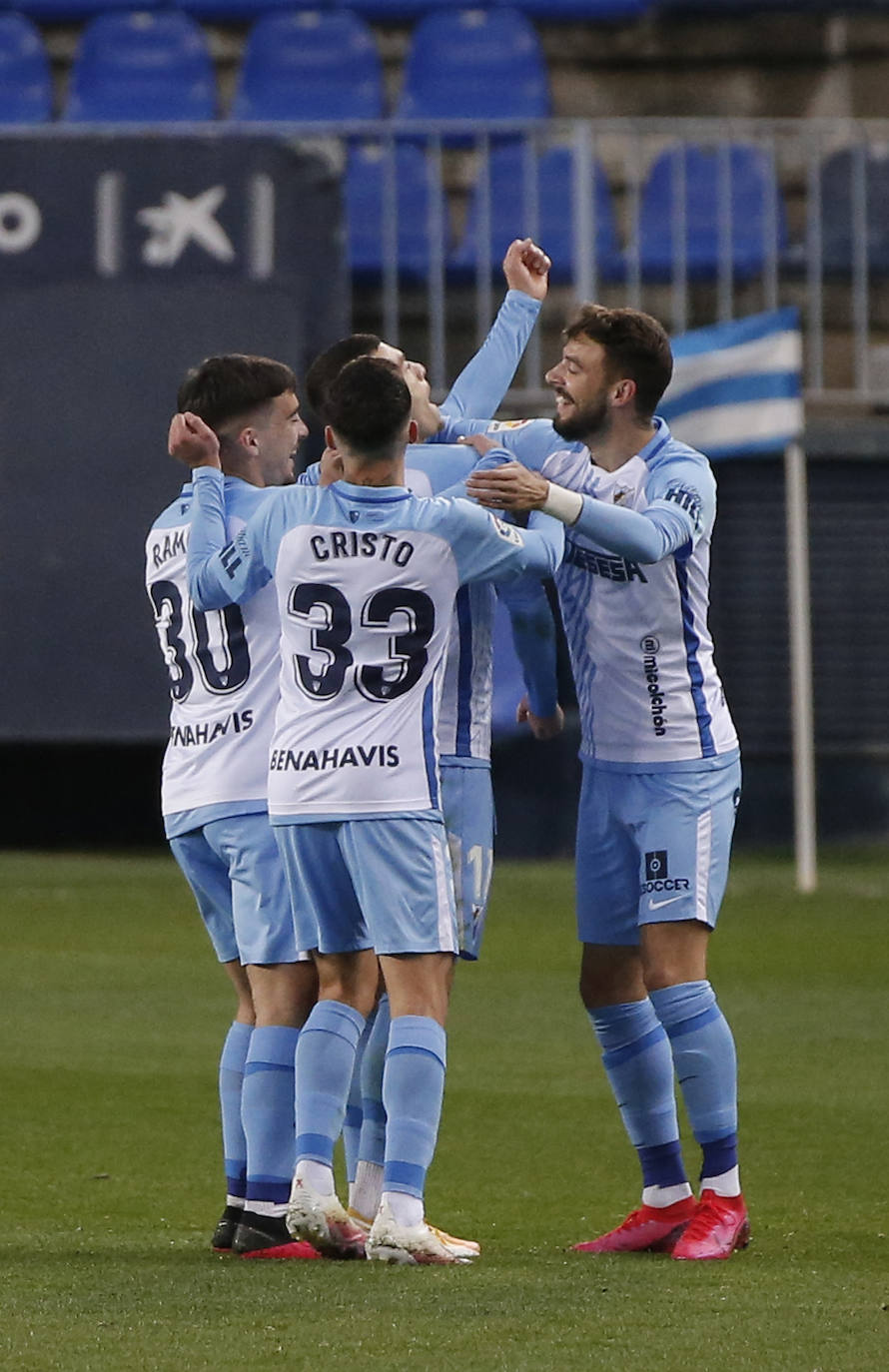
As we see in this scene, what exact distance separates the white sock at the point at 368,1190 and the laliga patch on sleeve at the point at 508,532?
141cm

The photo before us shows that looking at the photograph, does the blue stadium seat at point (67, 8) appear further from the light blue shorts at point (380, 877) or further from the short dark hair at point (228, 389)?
the light blue shorts at point (380, 877)

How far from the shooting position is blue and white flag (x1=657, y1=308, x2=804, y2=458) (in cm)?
1195

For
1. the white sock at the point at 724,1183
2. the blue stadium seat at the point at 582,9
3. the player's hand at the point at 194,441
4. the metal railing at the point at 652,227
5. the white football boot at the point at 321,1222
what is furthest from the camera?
the blue stadium seat at the point at 582,9

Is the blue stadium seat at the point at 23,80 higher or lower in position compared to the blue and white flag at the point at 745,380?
higher

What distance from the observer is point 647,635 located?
16.6ft

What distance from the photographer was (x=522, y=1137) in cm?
654

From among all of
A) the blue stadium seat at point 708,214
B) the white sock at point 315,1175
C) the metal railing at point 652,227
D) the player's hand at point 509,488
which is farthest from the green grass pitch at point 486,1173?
the blue stadium seat at point 708,214

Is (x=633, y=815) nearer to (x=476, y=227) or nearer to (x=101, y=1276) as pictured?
(x=101, y=1276)

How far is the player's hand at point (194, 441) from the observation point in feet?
16.4

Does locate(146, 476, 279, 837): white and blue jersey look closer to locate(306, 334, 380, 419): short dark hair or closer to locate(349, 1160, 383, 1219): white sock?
locate(306, 334, 380, 419): short dark hair

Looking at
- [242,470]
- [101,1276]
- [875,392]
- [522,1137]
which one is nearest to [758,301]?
[875,392]

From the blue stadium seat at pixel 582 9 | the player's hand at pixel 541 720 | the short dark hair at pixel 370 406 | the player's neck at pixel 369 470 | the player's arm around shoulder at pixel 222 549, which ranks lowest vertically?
the player's hand at pixel 541 720

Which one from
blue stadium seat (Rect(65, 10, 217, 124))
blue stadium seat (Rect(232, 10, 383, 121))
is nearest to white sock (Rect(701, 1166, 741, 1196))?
blue stadium seat (Rect(232, 10, 383, 121))

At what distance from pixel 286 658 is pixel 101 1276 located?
124 cm
